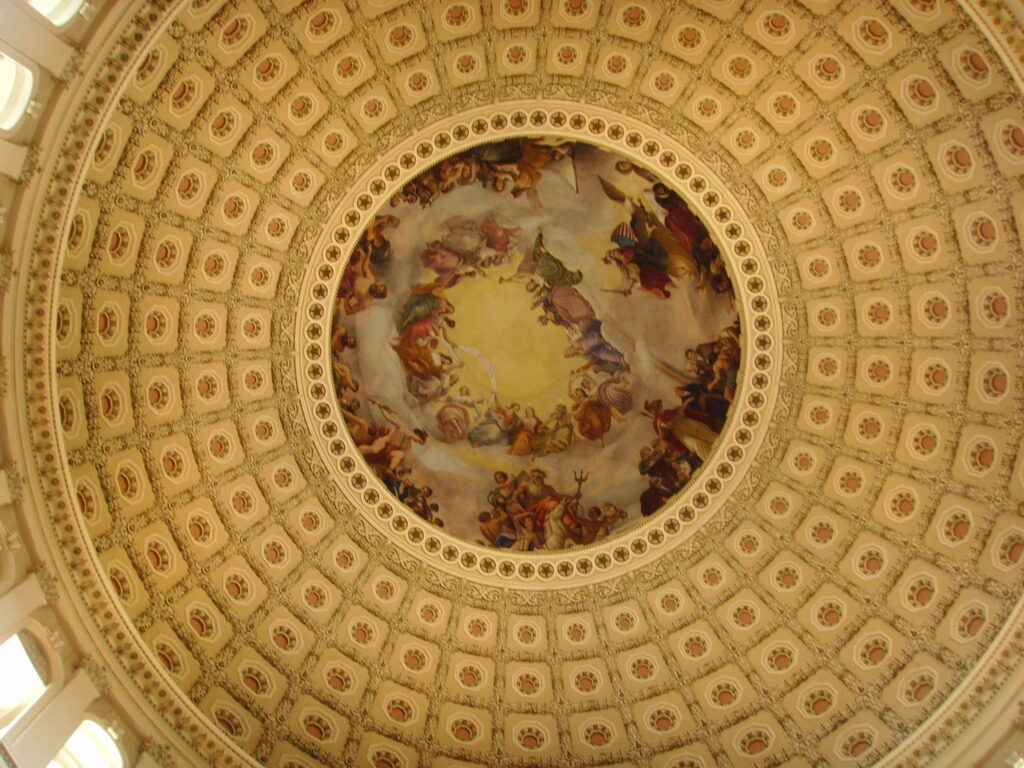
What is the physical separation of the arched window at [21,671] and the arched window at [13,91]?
7.44 metres

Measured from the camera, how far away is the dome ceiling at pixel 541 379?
16.5 meters

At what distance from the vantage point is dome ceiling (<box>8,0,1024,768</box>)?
16547 millimetres

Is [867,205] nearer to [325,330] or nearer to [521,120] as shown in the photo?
[521,120]

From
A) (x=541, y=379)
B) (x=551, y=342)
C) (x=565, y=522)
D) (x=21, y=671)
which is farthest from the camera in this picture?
(x=541, y=379)

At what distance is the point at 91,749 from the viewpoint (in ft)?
48.9

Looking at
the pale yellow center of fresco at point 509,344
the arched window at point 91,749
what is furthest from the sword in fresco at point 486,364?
the arched window at point 91,749

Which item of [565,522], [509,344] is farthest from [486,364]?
[565,522]

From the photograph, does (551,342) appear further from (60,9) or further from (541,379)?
(60,9)

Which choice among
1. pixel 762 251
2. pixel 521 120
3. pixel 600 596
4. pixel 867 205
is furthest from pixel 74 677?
pixel 867 205

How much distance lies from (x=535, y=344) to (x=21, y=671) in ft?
41.9

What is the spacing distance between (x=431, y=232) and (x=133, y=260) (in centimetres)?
665

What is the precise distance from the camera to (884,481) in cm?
1923

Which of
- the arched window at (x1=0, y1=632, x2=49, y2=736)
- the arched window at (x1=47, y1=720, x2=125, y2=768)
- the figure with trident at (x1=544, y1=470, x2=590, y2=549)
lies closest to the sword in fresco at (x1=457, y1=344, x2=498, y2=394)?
the figure with trident at (x1=544, y1=470, x2=590, y2=549)

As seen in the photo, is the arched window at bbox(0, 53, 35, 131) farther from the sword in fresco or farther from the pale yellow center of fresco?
the sword in fresco
